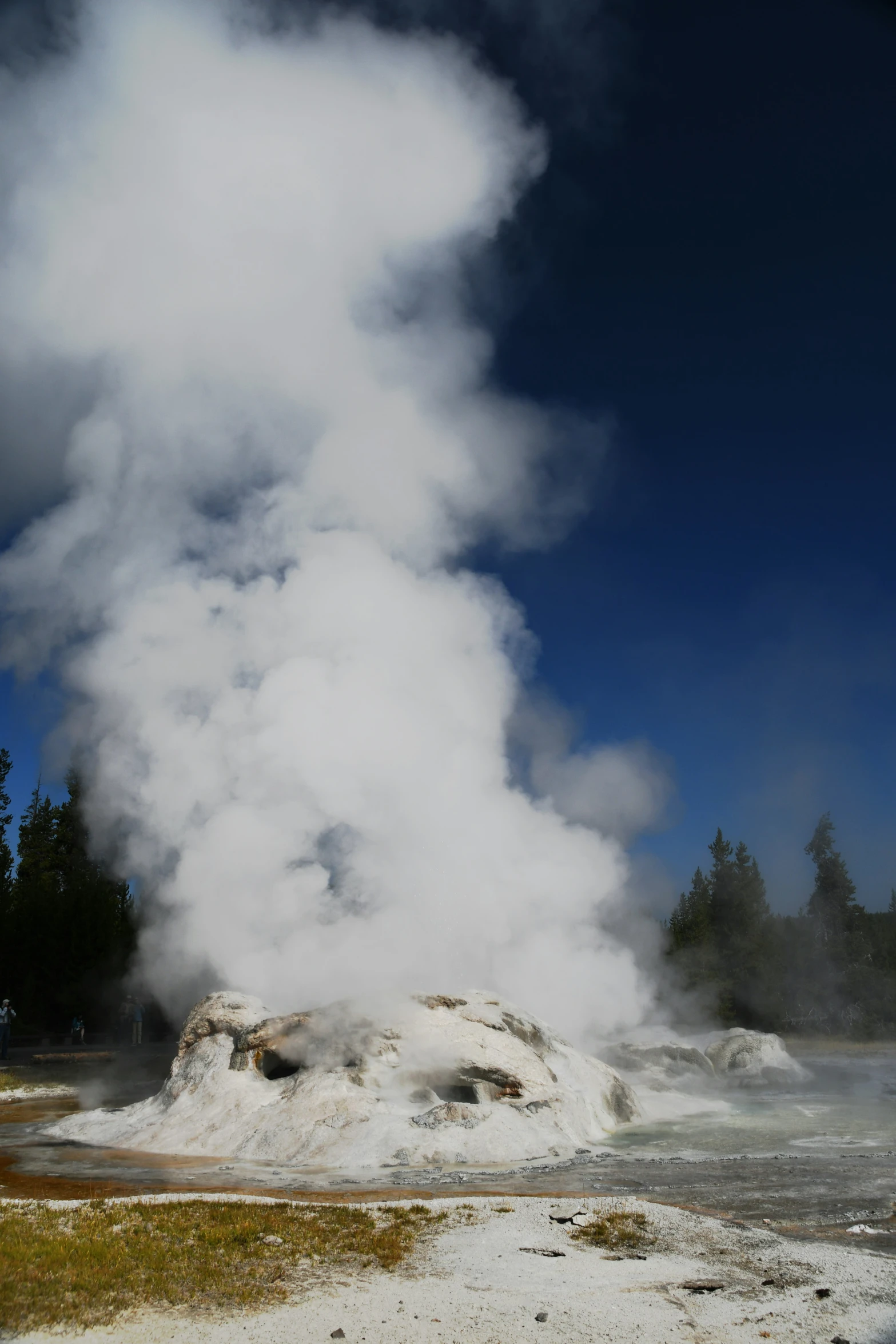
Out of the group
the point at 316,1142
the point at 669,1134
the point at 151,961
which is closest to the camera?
the point at 316,1142

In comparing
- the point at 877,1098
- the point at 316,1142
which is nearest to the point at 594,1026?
the point at 877,1098

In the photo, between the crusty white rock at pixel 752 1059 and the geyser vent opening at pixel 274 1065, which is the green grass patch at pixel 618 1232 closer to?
the geyser vent opening at pixel 274 1065

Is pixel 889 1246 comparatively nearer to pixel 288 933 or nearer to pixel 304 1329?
pixel 304 1329

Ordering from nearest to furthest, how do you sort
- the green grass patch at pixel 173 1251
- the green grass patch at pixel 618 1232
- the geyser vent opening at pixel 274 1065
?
the green grass patch at pixel 173 1251 → the green grass patch at pixel 618 1232 → the geyser vent opening at pixel 274 1065

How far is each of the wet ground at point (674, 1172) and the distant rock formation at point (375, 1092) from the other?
540 millimetres

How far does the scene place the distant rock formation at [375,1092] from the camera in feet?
41.7

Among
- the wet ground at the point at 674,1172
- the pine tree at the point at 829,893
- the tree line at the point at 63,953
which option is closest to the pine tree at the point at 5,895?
the tree line at the point at 63,953

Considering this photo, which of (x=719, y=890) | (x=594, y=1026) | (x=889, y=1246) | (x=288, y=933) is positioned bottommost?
(x=889, y=1246)

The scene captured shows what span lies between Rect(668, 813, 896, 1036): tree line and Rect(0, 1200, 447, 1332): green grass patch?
29723 millimetres

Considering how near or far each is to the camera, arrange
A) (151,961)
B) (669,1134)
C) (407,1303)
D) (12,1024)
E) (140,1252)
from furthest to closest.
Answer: (12,1024), (151,961), (669,1134), (140,1252), (407,1303)

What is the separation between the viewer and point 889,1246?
25.2 ft

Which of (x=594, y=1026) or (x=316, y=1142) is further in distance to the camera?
(x=594, y=1026)

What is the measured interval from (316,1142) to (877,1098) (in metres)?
12.5

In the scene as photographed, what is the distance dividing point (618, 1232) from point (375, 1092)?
6712mm
